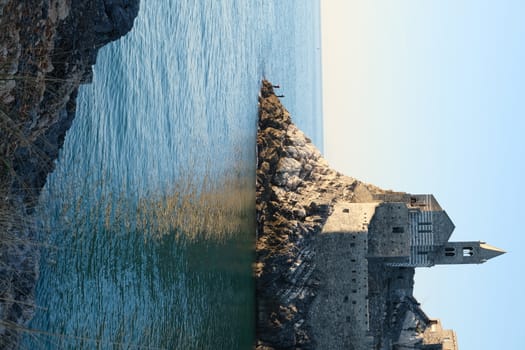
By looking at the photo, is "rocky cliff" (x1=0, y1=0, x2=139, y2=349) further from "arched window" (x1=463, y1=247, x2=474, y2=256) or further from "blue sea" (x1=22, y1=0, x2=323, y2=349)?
"arched window" (x1=463, y1=247, x2=474, y2=256)

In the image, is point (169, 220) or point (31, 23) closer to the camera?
point (31, 23)

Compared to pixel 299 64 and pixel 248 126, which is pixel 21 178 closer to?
pixel 248 126

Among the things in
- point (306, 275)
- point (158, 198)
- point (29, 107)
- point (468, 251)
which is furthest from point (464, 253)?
point (29, 107)

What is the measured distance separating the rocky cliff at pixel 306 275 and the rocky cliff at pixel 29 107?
2895 cm

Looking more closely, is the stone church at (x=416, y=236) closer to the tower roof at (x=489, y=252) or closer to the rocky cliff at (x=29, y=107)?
the tower roof at (x=489, y=252)

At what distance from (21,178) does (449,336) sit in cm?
3881

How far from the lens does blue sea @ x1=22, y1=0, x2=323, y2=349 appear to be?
65.3 feet

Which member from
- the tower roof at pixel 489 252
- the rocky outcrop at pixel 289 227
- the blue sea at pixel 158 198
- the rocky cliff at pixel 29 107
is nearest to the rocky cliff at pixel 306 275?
the rocky outcrop at pixel 289 227

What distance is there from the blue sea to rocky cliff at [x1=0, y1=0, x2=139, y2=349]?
3.67ft

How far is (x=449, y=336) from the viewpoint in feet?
156

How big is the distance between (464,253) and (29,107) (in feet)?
121

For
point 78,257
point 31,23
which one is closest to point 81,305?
point 78,257

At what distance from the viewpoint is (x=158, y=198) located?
95.1 feet

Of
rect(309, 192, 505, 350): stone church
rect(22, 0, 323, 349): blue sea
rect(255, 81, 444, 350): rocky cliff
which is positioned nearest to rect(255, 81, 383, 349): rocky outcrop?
rect(255, 81, 444, 350): rocky cliff
